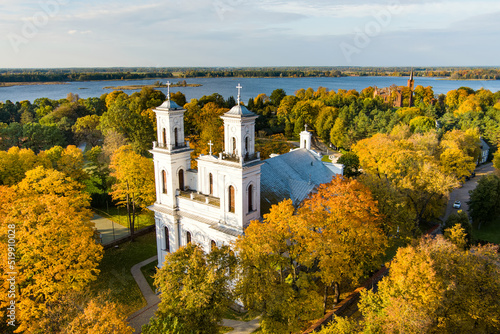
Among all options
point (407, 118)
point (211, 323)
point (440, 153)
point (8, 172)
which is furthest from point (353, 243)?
point (407, 118)

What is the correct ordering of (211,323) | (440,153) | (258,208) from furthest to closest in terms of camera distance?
(440,153) < (258,208) < (211,323)

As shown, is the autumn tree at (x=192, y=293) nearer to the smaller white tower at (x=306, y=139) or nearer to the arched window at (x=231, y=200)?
the arched window at (x=231, y=200)

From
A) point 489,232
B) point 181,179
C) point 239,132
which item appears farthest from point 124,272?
point 489,232

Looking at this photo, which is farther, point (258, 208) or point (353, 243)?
point (258, 208)

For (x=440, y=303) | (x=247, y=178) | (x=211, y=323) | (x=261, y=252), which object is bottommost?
(x=211, y=323)

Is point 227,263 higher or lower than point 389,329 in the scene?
higher

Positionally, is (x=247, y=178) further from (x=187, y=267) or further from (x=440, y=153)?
(x=440, y=153)

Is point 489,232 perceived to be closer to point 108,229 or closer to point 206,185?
point 206,185
